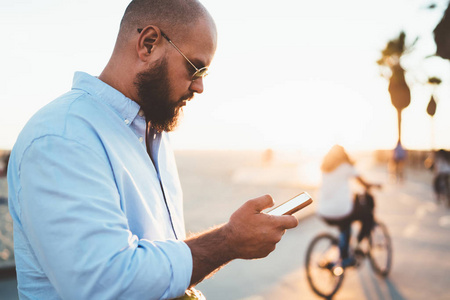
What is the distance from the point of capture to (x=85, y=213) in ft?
3.47

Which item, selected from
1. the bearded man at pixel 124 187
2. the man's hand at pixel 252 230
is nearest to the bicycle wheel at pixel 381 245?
the bearded man at pixel 124 187

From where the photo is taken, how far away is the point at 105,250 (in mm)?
1055

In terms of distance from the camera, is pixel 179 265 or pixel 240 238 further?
pixel 240 238

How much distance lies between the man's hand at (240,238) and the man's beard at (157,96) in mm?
601

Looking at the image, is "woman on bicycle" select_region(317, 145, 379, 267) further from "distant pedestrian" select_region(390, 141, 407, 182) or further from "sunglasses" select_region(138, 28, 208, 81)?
"sunglasses" select_region(138, 28, 208, 81)

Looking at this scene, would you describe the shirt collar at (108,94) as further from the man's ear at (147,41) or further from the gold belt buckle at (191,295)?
the gold belt buckle at (191,295)

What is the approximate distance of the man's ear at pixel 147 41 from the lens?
155 centimetres

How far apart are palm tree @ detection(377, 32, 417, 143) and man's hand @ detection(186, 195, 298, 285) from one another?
504 millimetres

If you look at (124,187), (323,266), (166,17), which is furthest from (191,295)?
(323,266)

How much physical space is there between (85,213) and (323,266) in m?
4.61

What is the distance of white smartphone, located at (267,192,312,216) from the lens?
1.50m

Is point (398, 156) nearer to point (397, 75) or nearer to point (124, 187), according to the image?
point (397, 75)

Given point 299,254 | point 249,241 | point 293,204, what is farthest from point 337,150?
point 249,241

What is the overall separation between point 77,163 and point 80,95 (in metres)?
0.35
